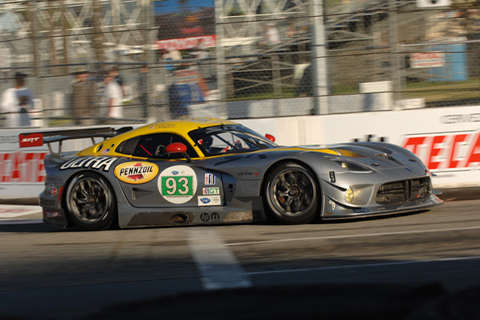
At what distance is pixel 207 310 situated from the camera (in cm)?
311

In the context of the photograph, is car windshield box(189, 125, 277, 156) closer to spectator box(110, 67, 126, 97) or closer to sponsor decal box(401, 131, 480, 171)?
sponsor decal box(401, 131, 480, 171)

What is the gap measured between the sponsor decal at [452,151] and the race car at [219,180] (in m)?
2.12

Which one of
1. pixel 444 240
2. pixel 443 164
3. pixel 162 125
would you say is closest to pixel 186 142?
pixel 162 125

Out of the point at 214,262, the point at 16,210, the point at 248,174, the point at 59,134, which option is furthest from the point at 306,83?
the point at 214,262

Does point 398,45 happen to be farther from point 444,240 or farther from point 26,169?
Result: point 26,169

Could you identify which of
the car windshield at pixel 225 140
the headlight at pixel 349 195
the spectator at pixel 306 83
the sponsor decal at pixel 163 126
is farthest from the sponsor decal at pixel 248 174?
the spectator at pixel 306 83

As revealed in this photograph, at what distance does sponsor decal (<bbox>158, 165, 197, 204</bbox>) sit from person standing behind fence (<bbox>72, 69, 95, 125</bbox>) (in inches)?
160

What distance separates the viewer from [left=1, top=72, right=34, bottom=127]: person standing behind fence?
35.3 feet

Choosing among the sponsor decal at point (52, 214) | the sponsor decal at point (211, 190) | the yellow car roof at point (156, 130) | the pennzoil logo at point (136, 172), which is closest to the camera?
the sponsor decal at point (211, 190)

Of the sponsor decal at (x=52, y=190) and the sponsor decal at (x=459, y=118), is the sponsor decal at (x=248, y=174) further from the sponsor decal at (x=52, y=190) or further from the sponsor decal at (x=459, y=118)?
the sponsor decal at (x=459, y=118)

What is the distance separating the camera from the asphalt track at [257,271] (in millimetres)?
2990

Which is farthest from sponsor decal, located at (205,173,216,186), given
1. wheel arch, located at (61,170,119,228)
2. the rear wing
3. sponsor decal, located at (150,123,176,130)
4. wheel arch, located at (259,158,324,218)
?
the rear wing

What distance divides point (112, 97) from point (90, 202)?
3.50 metres

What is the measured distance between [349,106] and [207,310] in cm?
695
